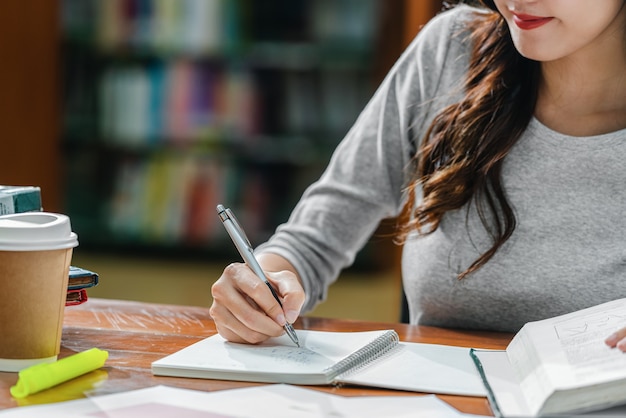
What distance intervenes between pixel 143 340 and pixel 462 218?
529mm

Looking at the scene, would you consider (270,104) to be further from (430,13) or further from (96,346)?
(96,346)

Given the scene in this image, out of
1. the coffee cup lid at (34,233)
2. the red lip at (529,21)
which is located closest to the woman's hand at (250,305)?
the coffee cup lid at (34,233)

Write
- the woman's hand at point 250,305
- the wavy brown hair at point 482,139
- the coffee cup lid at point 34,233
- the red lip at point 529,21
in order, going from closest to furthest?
the coffee cup lid at point 34,233
the woman's hand at point 250,305
the red lip at point 529,21
the wavy brown hair at point 482,139

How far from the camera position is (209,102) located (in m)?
3.28

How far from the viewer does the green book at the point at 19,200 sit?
1073mm

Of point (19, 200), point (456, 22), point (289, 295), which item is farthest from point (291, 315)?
point (456, 22)

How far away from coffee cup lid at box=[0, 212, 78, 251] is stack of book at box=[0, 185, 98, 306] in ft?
0.40

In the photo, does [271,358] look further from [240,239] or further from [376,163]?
[376,163]

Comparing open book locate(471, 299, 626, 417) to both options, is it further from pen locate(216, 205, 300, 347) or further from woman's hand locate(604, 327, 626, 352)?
pen locate(216, 205, 300, 347)

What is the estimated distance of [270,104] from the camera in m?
3.28

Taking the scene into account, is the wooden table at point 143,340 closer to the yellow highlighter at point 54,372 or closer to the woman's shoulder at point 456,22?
the yellow highlighter at point 54,372

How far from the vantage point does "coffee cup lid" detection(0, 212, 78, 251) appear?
35.9 inches

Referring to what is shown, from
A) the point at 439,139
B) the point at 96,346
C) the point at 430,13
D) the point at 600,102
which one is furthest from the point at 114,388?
the point at 430,13

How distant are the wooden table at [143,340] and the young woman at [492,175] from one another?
0.13 meters
